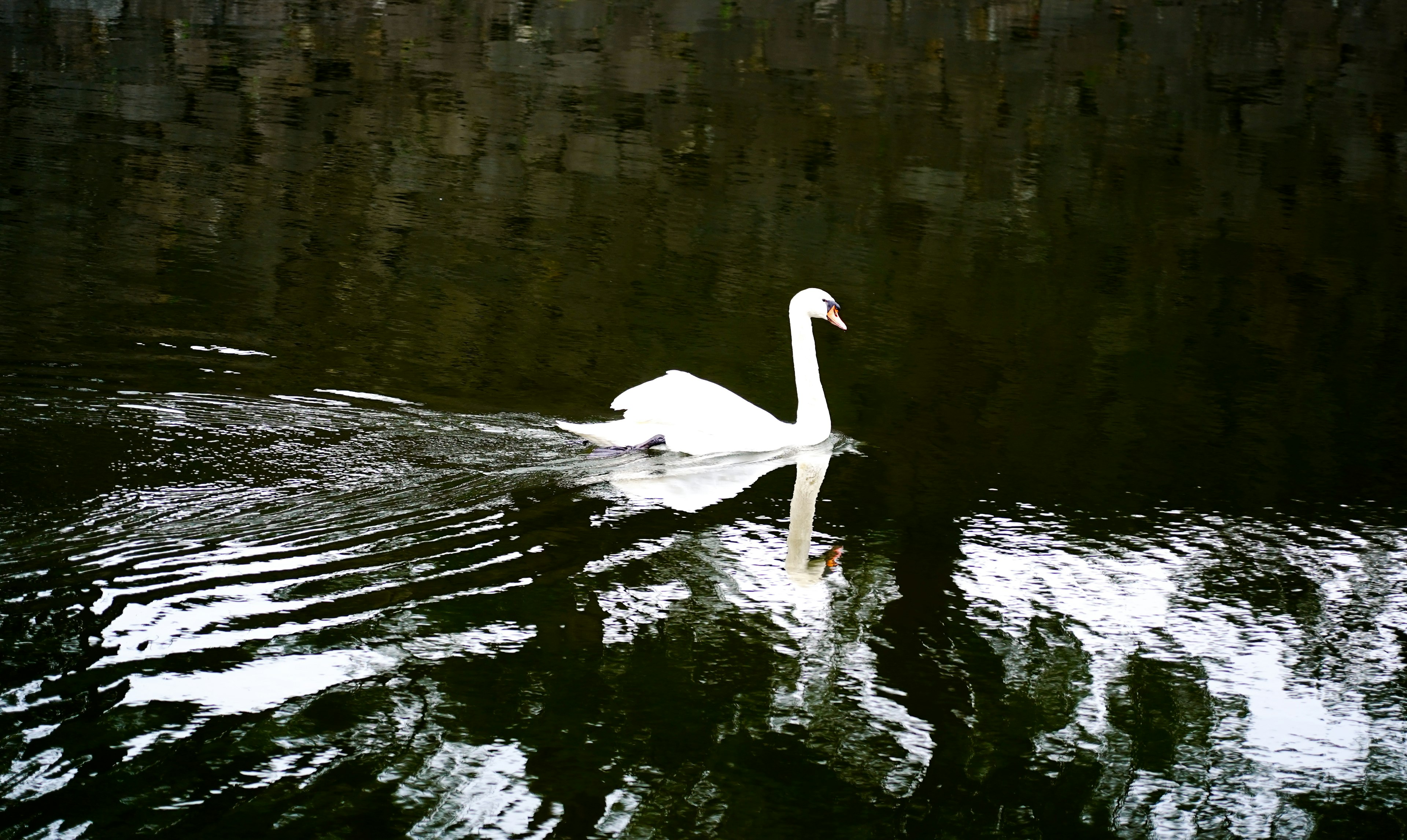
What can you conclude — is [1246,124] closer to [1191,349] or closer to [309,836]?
[1191,349]

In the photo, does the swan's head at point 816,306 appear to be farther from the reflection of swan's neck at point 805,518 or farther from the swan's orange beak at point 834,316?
the reflection of swan's neck at point 805,518

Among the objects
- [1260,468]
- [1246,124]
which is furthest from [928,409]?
[1246,124]

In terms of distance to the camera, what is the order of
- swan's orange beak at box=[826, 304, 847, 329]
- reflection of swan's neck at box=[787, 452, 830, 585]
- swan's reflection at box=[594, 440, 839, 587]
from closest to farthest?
reflection of swan's neck at box=[787, 452, 830, 585] < swan's reflection at box=[594, 440, 839, 587] < swan's orange beak at box=[826, 304, 847, 329]

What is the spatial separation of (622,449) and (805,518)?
1297mm

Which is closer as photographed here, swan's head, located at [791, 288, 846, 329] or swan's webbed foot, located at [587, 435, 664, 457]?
swan's webbed foot, located at [587, 435, 664, 457]

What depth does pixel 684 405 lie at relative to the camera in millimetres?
8203

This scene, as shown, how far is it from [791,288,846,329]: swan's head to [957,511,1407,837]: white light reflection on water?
6.17 feet

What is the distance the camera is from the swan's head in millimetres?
8930

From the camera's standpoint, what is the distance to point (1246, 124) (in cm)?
2014

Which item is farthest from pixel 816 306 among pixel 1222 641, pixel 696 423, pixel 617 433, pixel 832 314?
pixel 1222 641

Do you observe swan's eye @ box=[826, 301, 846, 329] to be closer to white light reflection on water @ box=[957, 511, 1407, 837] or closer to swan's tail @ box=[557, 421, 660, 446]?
swan's tail @ box=[557, 421, 660, 446]

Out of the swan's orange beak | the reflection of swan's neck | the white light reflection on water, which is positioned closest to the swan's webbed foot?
the reflection of swan's neck

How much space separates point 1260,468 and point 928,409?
2.00 metres

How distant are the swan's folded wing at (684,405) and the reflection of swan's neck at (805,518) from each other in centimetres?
40
